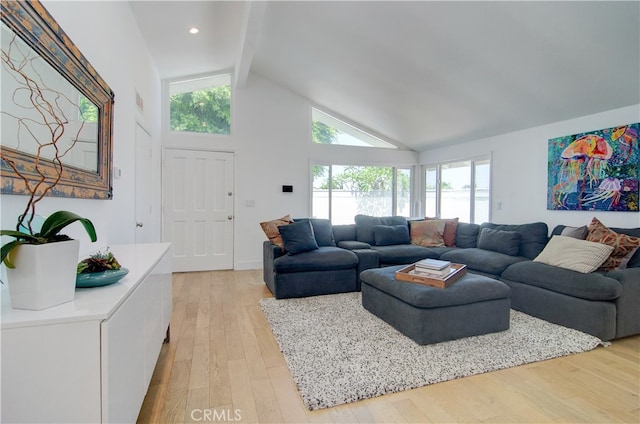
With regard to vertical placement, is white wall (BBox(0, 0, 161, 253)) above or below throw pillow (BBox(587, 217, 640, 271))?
above

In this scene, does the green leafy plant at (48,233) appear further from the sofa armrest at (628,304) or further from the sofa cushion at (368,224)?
the sofa cushion at (368,224)

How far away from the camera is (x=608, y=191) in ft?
11.2

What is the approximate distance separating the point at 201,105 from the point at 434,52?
3558mm

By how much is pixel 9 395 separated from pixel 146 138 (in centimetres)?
348

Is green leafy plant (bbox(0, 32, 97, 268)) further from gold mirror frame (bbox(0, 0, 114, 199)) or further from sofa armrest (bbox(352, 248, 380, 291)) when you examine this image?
sofa armrest (bbox(352, 248, 380, 291))

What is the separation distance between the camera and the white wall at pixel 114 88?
1663mm

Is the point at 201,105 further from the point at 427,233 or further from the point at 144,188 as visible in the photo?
the point at 427,233

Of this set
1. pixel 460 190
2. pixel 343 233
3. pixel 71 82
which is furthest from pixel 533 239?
pixel 71 82

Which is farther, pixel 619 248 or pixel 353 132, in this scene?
pixel 353 132

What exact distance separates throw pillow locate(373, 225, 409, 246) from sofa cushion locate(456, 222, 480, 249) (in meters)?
0.76

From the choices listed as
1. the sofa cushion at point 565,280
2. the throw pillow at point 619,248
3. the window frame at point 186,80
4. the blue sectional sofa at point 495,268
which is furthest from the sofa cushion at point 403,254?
the window frame at point 186,80

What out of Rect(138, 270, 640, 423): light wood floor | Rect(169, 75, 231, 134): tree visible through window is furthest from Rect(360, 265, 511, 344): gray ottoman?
Rect(169, 75, 231, 134): tree visible through window

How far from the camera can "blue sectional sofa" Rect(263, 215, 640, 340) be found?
2.56 metres

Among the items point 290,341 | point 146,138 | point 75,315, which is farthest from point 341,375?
point 146,138
